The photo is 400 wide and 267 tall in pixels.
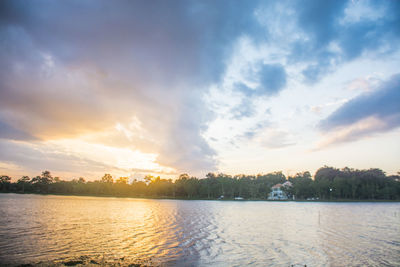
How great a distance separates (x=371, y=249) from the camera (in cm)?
2314

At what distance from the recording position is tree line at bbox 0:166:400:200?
149 metres

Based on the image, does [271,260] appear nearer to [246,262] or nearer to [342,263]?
[246,262]

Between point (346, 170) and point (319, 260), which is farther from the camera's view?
point (346, 170)

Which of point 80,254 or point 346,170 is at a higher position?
point 346,170

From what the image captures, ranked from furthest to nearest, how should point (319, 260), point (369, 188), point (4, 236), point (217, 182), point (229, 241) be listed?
1. point (217, 182)
2. point (369, 188)
3. point (229, 241)
4. point (4, 236)
5. point (319, 260)

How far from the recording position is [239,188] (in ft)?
523

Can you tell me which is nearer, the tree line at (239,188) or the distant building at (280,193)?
the tree line at (239,188)

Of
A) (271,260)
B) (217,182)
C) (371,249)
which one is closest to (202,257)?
(271,260)

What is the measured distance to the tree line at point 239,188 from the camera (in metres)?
149

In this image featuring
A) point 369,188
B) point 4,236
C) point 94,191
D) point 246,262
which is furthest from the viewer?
point 94,191

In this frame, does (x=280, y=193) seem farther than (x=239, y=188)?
Yes

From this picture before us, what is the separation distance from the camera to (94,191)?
18888 centimetres

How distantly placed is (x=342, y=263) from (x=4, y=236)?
30183 mm

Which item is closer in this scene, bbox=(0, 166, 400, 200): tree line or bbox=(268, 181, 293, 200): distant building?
bbox=(0, 166, 400, 200): tree line
